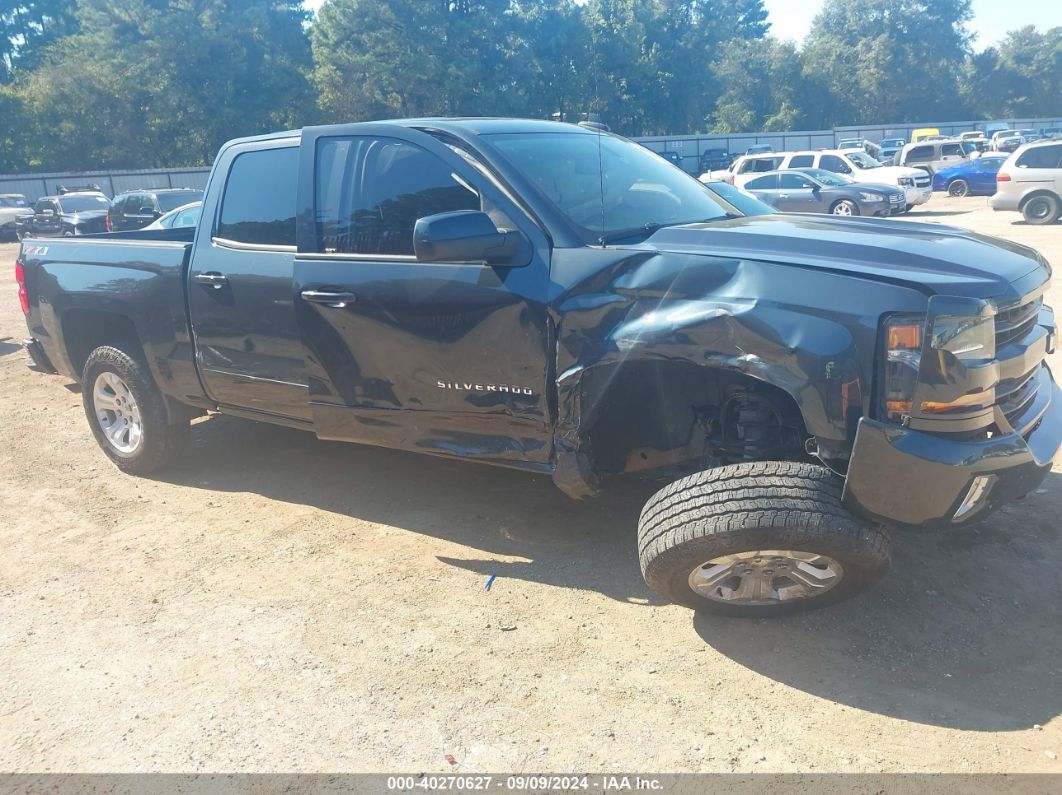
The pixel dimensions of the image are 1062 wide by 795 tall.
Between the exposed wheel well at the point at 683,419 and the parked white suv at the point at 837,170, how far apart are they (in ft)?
66.2

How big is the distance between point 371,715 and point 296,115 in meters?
50.7

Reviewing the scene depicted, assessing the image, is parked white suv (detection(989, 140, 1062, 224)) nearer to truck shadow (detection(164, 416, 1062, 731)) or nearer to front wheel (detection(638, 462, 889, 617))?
truck shadow (detection(164, 416, 1062, 731))

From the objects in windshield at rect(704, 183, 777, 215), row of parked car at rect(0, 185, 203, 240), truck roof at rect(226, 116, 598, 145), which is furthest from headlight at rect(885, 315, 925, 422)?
row of parked car at rect(0, 185, 203, 240)

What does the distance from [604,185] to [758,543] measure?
5.82 feet

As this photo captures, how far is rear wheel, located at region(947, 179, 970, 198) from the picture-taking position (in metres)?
27.1

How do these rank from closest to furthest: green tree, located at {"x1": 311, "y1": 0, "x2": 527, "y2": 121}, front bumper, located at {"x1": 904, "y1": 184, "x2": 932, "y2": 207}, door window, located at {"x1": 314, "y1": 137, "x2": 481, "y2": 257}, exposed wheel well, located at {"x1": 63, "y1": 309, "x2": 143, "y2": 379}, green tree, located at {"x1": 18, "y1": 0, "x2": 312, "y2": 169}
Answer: door window, located at {"x1": 314, "y1": 137, "x2": 481, "y2": 257}
exposed wheel well, located at {"x1": 63, "y1": 309, "x2": 143, "y2": 379}
front bumper, located at {"x1": 904, "y1": 184, "x2": 932, "y2": 207}
green tree, located at {"x1": 18, "y1": 0, "x2": 312, "y2": 169}
green tree, located at {"x1": 311, "y1": 0, "x2": 527, "y2": 121}

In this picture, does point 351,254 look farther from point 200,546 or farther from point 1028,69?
point 1028,69

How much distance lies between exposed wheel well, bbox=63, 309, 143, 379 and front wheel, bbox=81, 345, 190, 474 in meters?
0.11

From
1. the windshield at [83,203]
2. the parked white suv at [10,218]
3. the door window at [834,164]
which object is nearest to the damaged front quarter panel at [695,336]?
the door window at [834,164]

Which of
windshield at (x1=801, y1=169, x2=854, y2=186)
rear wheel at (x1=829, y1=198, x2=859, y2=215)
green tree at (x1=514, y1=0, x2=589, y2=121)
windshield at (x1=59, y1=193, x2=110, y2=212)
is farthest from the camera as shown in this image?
green tree at (x1=514, y1=0, x2=589, y2=121)

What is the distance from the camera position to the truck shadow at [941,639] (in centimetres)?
296

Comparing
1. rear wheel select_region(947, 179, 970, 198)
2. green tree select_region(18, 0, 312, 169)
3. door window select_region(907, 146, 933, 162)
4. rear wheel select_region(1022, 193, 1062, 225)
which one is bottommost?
rear wheel select_region(947, 179, 970, 198)

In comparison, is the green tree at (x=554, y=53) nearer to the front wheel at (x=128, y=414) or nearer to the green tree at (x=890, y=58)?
the green tree at (x=890, y=58)

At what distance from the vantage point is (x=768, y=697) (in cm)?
304
